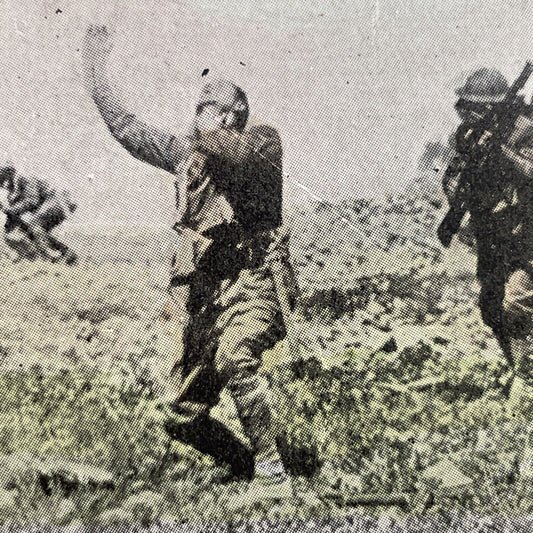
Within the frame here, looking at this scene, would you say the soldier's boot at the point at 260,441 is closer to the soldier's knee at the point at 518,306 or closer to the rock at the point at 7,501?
the rock at the point at 7,501

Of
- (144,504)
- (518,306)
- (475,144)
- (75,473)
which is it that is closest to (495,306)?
(518,306)

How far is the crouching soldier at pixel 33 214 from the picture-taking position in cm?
111

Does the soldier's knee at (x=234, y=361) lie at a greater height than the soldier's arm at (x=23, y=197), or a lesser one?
lesser

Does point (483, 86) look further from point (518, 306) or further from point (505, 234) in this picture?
point (518, 306)

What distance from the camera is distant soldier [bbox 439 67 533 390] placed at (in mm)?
1172

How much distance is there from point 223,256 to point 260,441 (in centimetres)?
44

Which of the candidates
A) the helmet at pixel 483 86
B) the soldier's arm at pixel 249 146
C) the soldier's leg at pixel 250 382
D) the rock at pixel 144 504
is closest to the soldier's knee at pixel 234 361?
the soldier's leg at pixel 250 382

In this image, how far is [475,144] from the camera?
1188mm

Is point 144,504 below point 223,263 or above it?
below

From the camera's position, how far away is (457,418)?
3.82 ft

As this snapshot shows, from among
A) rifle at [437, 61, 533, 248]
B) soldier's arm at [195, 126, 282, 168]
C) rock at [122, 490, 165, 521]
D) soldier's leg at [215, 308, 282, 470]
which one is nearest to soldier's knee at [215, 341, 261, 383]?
soldier's leg at [215, 308, 282, 470]

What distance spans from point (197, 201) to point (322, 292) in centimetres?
37

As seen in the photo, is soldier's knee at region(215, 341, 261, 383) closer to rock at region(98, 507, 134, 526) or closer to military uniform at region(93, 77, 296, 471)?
military uniform at region(93, 77, 296, 471)

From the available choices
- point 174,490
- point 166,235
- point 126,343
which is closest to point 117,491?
point 174,490
